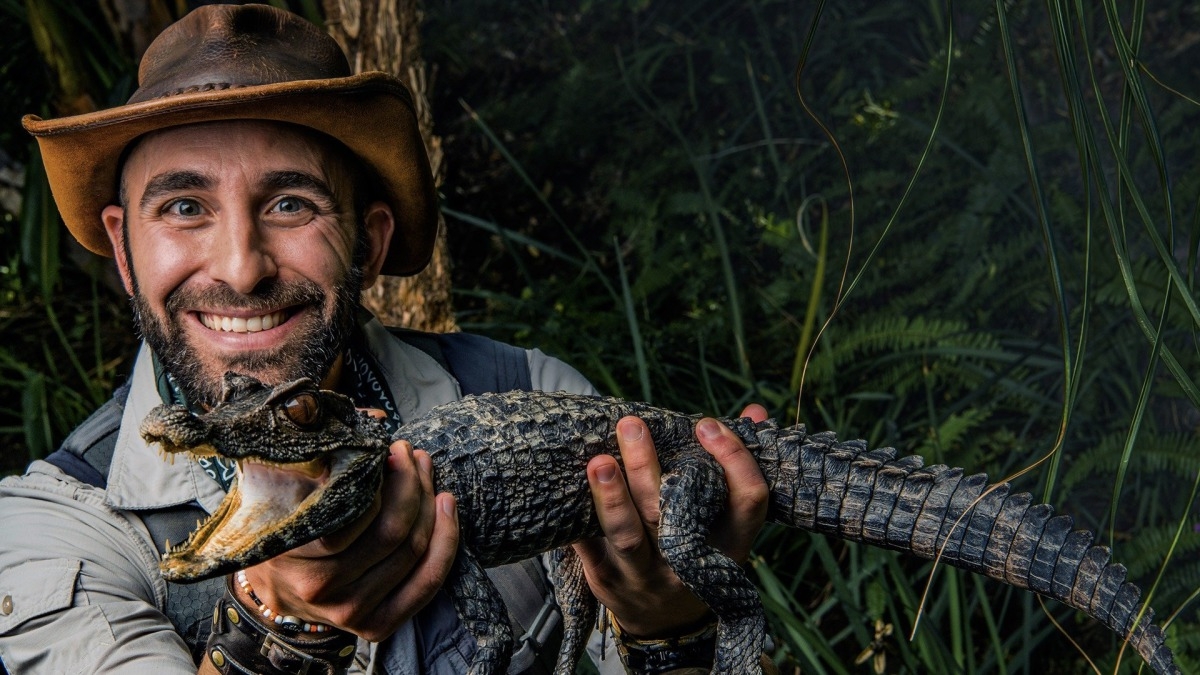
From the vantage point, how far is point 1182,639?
3514mm

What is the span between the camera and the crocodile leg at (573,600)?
2.37 metres

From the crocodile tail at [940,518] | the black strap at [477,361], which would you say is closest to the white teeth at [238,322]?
the black strap at [477,361]

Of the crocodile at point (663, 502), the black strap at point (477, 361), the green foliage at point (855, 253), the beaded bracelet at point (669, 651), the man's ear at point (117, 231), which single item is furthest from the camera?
the green foliage at point (855, 253)

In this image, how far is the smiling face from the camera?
2232 millimetres

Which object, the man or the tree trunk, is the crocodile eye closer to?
the man

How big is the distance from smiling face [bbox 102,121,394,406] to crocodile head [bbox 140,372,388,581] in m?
0.62

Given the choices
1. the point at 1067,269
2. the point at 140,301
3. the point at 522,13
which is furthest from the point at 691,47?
the point at 140,301

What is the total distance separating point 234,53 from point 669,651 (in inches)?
61.4

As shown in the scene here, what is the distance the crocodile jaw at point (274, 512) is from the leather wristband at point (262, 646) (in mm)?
411

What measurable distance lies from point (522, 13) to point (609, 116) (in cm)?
127

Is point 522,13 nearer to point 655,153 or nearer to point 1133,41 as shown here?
point 655,153

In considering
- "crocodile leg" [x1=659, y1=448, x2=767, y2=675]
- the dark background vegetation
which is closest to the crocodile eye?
"crocodile leg" [x1=659, y1=448, x2=767, y2=675]

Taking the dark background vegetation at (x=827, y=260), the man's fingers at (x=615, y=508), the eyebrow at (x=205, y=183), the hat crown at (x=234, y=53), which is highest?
the hat crown at (x=234, y=53)

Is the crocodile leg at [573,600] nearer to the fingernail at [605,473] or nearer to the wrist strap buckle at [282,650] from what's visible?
the fingernail at [605,473]
